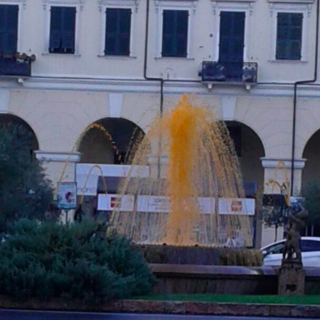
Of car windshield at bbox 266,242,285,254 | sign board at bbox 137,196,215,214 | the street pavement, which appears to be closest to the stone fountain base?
the street pavement

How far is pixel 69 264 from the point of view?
62.5 feet

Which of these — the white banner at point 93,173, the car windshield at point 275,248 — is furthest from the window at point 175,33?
the car windshield at point 275,248

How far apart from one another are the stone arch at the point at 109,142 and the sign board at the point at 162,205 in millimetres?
15266

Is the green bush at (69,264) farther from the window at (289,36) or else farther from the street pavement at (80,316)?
the window at (289,36)

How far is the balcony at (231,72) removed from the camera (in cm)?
4119

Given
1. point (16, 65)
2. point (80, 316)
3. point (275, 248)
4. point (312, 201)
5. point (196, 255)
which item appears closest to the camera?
point (80, 316)

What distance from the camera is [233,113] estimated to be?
139 ft

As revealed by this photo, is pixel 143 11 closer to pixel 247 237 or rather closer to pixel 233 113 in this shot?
pixel 233 113

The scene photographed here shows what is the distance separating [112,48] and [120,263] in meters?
22.9

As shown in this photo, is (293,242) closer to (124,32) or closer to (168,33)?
(168,33)

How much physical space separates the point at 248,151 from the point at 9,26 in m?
10.4

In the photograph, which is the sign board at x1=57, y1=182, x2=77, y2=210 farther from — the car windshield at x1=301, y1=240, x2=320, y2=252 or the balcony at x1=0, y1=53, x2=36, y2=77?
the balcony at x1=0, y1=53, x2=36, y2=77

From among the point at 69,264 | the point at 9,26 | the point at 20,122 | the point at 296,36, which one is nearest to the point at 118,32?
the point at 9,26

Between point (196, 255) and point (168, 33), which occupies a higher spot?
point (168, 33)
